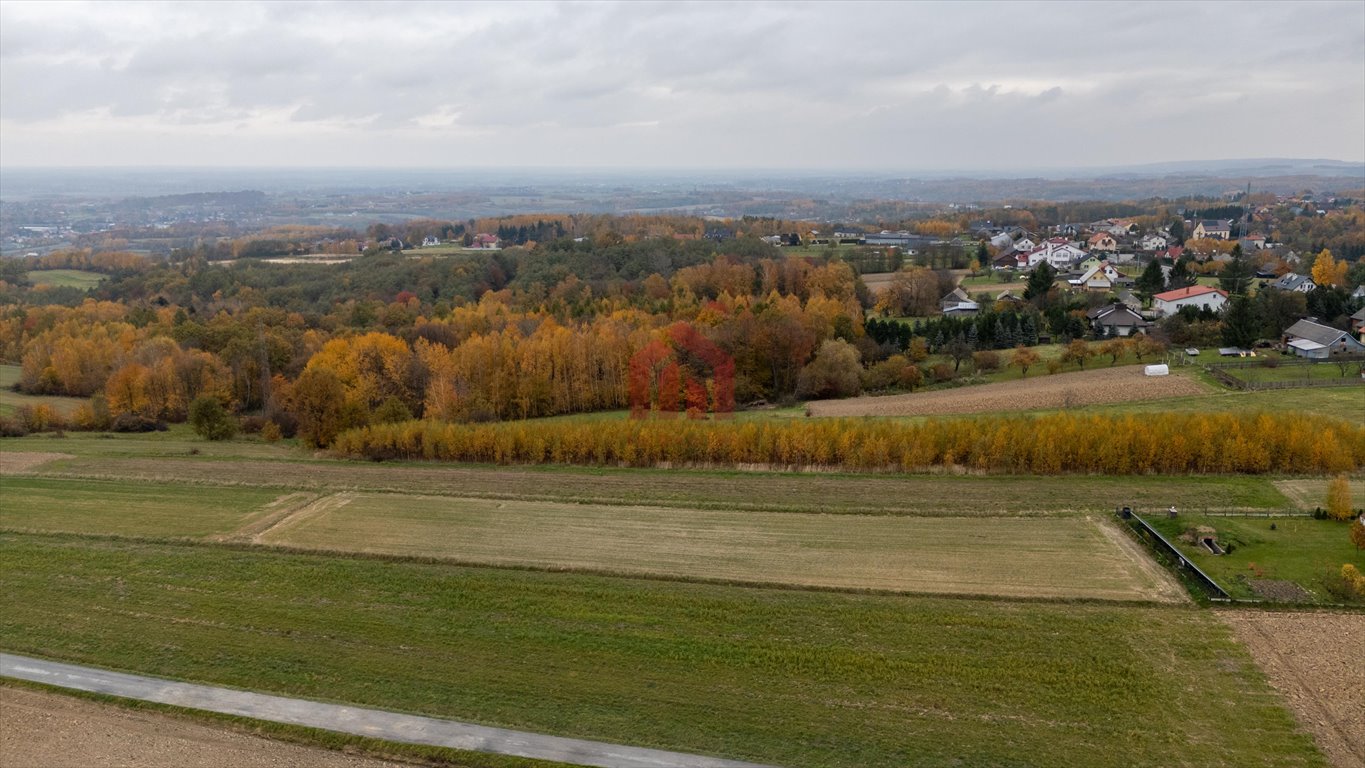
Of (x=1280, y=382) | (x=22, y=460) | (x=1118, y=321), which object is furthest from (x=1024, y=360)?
(x=22, y=460)

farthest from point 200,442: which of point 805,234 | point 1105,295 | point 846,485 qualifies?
point 805,234

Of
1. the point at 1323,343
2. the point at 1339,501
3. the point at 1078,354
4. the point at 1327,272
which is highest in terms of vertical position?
the point at 1327,272

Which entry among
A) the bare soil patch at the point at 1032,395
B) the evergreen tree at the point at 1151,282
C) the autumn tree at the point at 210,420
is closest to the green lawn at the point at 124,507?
the autumn tree at the point at 210,420

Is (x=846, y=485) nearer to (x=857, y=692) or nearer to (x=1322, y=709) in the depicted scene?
(x=857, y=692)

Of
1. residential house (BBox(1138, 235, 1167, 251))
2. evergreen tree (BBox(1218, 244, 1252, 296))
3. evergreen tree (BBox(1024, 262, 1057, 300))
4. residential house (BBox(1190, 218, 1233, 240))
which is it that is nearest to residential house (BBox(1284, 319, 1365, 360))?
evergreen tree (BBox(1218, 244, 1252, 296))

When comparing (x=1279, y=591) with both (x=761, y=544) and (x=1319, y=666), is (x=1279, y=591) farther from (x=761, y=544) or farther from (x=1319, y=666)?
(x=761, y=544)

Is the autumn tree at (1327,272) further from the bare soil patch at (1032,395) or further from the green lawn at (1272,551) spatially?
the green lawn at (1272,551)
